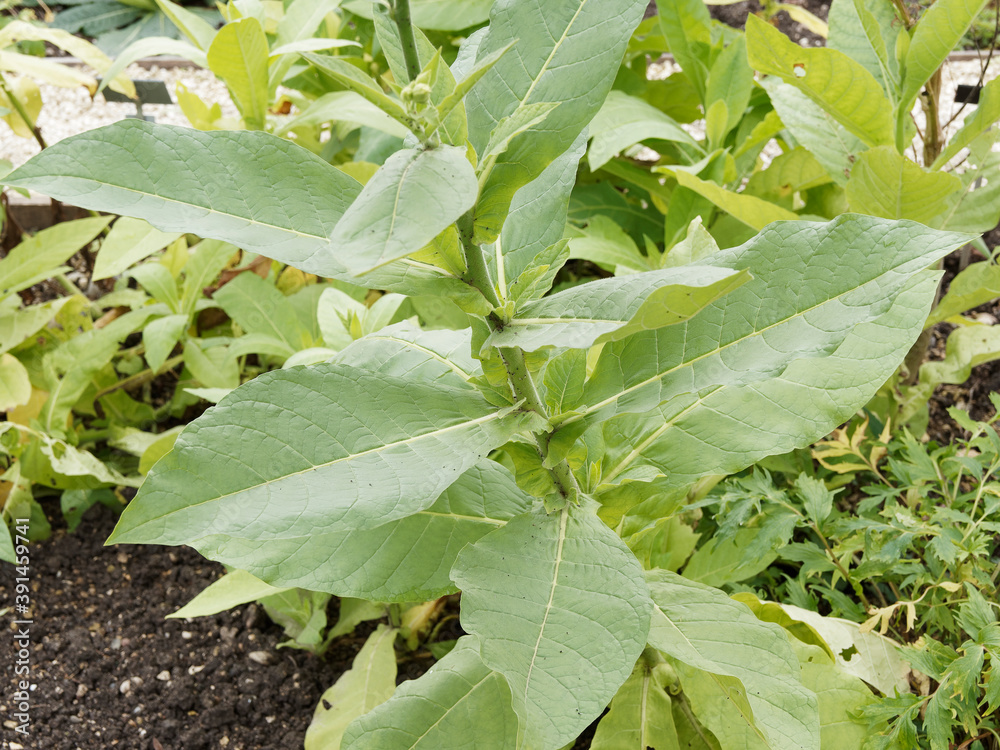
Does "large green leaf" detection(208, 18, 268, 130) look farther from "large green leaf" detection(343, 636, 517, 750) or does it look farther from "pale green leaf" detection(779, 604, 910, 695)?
"pale green leaf" detection(779, 604, 910, 695)

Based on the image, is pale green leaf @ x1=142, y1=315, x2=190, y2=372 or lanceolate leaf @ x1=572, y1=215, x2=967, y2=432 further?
pale green leaf @ x1=142, y1=315, x2=190, y2=372

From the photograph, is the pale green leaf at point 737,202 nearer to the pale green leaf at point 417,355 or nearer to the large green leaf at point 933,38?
the large green leaf at point 933,38

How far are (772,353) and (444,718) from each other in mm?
679

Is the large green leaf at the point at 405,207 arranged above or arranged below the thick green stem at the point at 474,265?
above

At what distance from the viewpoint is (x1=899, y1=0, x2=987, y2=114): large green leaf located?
152 cm

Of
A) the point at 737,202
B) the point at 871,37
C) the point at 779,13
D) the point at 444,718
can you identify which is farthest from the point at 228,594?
the point at 779,13

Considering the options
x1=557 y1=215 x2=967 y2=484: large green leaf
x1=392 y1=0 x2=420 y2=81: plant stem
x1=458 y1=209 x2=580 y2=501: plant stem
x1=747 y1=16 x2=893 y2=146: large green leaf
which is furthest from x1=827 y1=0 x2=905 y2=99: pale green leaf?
x1=392 y1=0 x2=420 y2=81: plant stem

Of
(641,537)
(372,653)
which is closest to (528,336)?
(641,537)

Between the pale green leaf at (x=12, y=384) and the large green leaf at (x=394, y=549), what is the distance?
126cm

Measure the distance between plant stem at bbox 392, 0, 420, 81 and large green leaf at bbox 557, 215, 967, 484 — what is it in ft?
1.17

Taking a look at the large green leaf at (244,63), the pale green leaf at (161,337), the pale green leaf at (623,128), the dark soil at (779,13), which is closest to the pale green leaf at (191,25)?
the large green leaf at (244,63)

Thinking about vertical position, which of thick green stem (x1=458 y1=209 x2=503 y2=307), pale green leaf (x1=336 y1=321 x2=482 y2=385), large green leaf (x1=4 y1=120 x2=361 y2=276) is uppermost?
large green leaf (x1=4 y1=120 x2=361 y2=276)

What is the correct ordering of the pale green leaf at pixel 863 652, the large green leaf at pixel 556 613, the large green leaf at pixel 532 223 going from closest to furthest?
1. the large green leaf at pixel 556 613
2. the large green leaf at pixel 532 223
3. the pale green leaf at pixel 863 652

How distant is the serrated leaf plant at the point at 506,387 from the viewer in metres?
0.77
